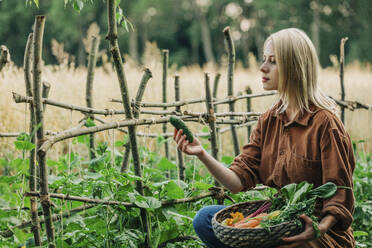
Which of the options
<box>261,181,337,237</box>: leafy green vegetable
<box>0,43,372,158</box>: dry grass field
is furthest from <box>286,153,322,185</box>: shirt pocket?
<box>0,43,372,158</box>: dry grass field

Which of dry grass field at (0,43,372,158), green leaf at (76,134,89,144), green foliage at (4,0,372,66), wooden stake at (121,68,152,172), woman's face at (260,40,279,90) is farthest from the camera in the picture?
green foliage at (4,0,372,66)

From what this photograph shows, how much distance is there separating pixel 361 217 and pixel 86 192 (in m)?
2.00

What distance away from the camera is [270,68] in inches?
74.0

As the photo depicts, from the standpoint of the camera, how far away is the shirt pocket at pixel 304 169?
69.2 inches

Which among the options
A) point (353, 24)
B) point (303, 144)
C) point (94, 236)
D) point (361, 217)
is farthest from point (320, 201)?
point (353, 24)

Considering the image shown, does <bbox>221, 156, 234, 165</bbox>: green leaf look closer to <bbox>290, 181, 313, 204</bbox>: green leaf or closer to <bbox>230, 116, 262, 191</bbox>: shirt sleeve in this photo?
<bbox>230, 116, 262, 191</bbox>: shirt sleeve

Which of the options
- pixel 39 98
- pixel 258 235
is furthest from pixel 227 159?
pixel 39 98

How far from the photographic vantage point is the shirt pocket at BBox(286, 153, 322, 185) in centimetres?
176

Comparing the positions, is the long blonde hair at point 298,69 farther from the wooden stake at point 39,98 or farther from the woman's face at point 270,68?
the wooden stake at point 39,98

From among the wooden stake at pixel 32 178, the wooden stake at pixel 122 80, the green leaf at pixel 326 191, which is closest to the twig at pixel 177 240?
the wooden stake at pixel 122 80

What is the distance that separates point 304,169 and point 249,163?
11.8 inches

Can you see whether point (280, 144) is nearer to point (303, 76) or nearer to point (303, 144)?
point (303, 144)

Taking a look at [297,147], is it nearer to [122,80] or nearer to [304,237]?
[304,237]

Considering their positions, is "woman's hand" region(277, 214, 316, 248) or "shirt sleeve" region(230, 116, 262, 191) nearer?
"woman's hand" region(277, 214, 316, 248)
